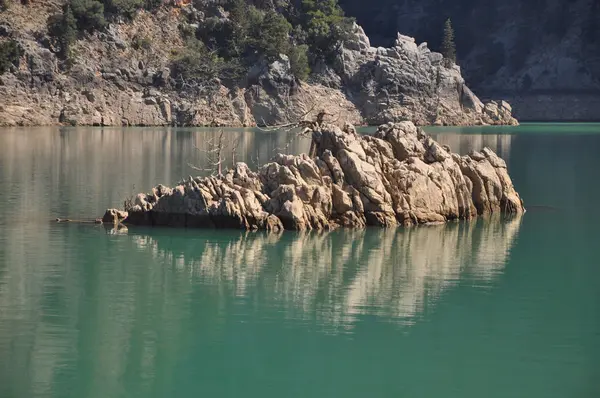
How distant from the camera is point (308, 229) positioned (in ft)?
117

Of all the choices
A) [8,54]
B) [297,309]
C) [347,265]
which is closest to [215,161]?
[347,265]

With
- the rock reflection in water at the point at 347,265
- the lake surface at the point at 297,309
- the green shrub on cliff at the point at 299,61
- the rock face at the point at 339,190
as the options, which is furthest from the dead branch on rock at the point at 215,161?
the green shrub on cliff at the point at 299,61

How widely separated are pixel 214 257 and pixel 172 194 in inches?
216

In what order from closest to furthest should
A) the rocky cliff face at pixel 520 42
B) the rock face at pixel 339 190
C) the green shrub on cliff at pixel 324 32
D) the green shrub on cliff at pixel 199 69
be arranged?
the rock face at pixel 339 190
the green shrub on cliff at pixel 199 69
the green shrub on cliff at pixel 324 32
the rocky cliff face at pixel 520 42

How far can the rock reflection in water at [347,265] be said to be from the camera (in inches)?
1000

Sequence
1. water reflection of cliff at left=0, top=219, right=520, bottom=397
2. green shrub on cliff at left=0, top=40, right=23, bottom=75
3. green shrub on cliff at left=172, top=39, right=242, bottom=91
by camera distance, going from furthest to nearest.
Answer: green shrub on cliff at left=172, top=39, right=242, bottom=91, green shrub on cliff at left=0, top=40, right=23, bottom=75, water reflection of cliff at left=0, top=219, right=520, bottom=397

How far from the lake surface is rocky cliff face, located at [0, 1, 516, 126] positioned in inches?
2512

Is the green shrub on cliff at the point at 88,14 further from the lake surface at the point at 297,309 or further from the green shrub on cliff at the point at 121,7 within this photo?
the lake surface at the point at 297,309

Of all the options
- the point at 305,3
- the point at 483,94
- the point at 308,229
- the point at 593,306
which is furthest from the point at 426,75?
the point at 593,306

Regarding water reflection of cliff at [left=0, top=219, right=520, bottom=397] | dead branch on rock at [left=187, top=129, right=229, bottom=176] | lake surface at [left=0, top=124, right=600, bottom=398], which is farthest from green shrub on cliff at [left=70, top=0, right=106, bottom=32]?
water reflection of cliff at [left=0, top=219, right=520, bottom=397]

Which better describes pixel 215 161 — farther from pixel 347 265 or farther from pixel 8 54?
pixel 8 54

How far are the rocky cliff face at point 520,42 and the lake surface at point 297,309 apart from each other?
136m

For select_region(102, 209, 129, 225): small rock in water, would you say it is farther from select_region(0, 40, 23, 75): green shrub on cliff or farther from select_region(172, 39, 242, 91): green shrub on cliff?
select_region(172, 39, 242, 91): green shrub on cliff

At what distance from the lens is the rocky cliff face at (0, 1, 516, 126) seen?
108875 millimetres
